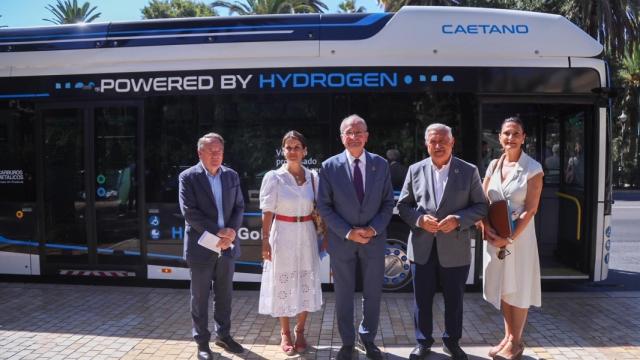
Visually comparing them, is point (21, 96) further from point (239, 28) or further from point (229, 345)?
point (229, 345)

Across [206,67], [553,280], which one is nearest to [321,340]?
[553,280]

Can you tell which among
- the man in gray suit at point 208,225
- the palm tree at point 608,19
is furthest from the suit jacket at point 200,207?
the palm tree at point 608,19

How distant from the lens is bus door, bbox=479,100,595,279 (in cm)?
582

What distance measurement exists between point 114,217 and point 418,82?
3.95 m

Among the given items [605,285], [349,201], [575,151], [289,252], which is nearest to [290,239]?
[289,252]

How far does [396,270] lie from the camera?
19.6 feet

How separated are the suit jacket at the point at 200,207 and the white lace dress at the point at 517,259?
217 centimetres

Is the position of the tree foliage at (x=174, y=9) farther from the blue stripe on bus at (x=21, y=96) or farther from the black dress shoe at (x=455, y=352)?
the black dress shoe at (x=455, y=352)

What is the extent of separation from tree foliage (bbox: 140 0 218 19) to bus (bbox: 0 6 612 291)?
31.5 metres

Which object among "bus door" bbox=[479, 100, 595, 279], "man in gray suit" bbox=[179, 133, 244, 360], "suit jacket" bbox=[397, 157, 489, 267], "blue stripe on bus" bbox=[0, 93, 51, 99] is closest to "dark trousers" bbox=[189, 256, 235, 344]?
"man in gray suit" bbox=[179, 133, 244, 360]

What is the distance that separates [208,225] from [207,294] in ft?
2.00

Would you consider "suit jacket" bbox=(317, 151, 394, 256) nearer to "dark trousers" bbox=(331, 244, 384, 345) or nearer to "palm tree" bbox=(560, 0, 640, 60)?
"dark trousers" bbox=(331, 244, 384, 345)

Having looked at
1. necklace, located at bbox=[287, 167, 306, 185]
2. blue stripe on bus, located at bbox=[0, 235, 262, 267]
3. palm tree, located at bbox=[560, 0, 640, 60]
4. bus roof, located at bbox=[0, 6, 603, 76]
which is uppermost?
palm tree, located at bbox=[560, 0, 640, 60]

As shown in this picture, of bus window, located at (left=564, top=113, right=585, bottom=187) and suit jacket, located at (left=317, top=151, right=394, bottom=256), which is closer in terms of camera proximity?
suit jacket, located at (left=317, top=151, right=394, bottom=256)
